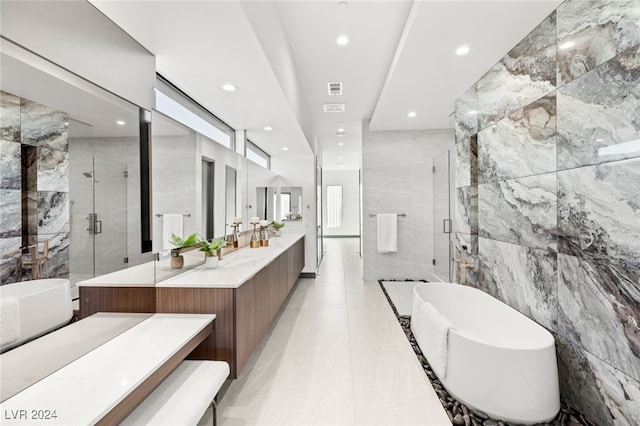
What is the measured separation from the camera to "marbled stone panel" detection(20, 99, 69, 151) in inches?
37.3

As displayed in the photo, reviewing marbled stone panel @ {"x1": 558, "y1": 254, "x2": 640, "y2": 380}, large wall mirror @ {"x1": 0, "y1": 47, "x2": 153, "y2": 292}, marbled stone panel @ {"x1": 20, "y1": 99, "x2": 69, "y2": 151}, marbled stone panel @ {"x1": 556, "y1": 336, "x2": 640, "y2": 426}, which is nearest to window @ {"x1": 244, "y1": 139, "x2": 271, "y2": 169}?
large wall mirror @ {"x1": 0, "y1": 47, "x2": 153, "y2": 292}

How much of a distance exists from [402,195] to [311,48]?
290 cm

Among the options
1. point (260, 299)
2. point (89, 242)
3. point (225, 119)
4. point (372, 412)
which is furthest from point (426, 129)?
point (89, 242)

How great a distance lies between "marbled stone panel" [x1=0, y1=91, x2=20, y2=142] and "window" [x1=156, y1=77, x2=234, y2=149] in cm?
105

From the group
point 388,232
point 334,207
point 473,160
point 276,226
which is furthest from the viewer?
point 334,207

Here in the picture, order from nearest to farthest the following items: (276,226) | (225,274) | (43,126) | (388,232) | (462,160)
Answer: (43,126)
(225,274)
(462,160)
(276,226)
(388,232)

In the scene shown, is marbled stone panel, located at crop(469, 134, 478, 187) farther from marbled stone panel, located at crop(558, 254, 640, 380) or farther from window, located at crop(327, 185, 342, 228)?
window, located at crop(327, 185, 342, 228)

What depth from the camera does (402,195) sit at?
479 cm

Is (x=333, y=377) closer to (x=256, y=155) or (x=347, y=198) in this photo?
(x=256, y=155)

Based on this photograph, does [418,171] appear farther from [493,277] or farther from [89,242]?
[89,242]

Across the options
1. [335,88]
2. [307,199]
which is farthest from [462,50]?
[307,199]

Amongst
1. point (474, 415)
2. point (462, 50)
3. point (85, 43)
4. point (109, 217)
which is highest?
point (462, 50)

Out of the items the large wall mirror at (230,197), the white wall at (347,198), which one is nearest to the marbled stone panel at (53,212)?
the large wall mirror at (230,197)

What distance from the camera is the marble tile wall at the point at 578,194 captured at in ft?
4.49
